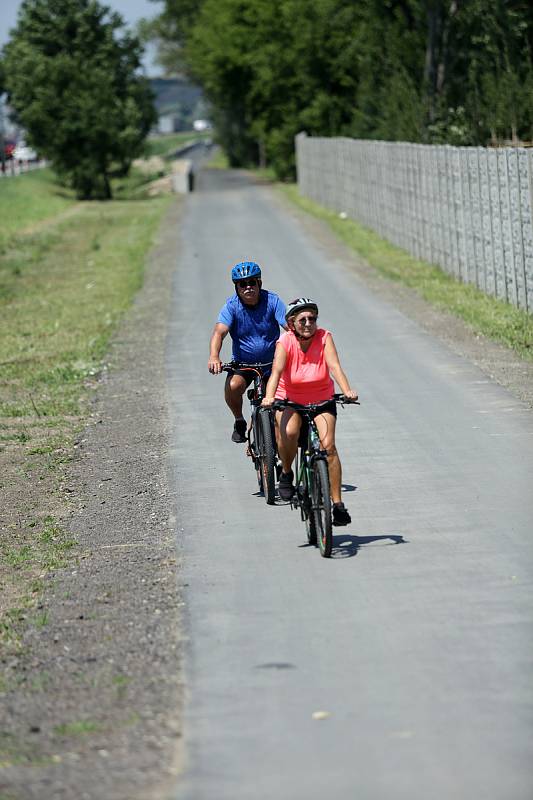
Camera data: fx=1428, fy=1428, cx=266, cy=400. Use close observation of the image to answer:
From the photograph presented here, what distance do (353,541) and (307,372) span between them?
1.15 metres

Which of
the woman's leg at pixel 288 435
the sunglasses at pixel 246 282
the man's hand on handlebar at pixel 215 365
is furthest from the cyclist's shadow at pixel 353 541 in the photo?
the sunglasses at pixel 246 282

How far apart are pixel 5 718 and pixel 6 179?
68.1 meters

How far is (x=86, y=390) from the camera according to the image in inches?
660

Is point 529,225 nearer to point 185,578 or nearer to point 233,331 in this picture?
point 233,331

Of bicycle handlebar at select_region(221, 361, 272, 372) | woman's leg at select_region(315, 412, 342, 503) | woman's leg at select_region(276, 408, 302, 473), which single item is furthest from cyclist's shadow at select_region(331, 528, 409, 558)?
bicycle handlebar at select_region(221, 361, 272, 372)

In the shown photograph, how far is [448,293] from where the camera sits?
23.3 metres

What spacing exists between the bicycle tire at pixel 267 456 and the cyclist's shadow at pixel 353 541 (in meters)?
0.95

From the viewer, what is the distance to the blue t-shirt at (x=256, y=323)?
423 inches

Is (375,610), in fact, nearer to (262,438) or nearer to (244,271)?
(262,438)

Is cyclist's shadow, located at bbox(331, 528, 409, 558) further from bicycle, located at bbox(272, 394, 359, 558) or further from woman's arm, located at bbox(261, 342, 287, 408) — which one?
woman's arm, located at bbox(261, 342, 287, 408)

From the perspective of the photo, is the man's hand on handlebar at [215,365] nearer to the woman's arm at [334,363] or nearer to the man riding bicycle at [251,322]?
the man riding bicycle at [251,322]

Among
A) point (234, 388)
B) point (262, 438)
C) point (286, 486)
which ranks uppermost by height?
point (234, 388)

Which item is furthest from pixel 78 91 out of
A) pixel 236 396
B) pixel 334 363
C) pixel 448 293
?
pixel 334 363

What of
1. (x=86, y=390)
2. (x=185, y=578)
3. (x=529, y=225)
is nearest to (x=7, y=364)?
(x=86, y=390)
